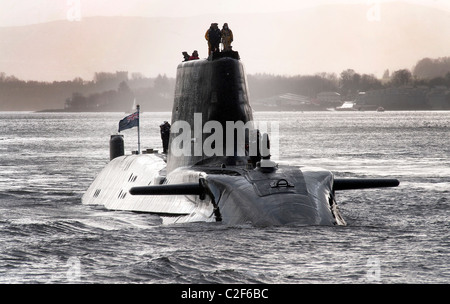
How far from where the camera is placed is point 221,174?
18297mm

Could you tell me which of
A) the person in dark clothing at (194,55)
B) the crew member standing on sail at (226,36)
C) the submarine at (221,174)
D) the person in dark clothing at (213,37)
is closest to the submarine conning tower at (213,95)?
the submarine at (221,174)

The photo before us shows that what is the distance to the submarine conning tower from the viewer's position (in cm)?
Result: 2052

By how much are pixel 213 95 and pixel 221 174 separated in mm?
2976

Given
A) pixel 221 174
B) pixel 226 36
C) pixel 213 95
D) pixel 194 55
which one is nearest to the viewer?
pixel 221 174

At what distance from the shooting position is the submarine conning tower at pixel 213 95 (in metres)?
20.5

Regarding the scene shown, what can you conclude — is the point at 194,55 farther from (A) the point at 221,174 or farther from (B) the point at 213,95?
(A) the point at 221,174

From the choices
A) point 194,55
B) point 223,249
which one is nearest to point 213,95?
point 194,55

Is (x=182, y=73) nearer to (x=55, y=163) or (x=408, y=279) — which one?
(x=408, y=279)

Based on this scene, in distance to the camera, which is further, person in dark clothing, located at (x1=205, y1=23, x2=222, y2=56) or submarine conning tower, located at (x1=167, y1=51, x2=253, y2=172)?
person in dark clothing, located at (x1=205, y1=23, x2=222, y2=56)

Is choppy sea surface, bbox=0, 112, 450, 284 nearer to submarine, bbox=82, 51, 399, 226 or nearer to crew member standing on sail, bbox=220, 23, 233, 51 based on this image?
submarine, bbox=82, 51, 399, 226

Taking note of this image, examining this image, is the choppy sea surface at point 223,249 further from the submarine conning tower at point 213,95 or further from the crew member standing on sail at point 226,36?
the crew member standing on sail at point 226,36

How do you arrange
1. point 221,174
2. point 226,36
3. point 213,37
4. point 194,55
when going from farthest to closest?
1. point 194,55
2. point 213,37
3. point 226,36
4. point 221,174

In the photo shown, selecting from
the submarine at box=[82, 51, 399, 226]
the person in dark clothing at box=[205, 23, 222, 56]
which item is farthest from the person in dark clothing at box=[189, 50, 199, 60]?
the person in dark clothing at box=[205, 23, 222, 56]
